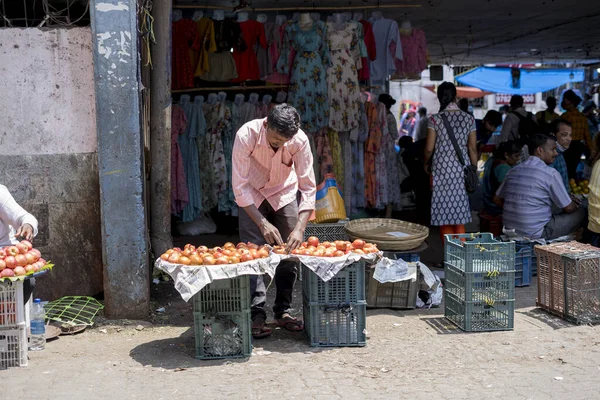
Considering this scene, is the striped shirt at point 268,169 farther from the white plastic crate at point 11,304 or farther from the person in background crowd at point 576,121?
the person in background crowd at point 576,121

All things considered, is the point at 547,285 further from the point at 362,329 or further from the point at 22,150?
the point at 22,150

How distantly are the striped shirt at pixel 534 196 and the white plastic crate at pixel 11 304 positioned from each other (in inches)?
196

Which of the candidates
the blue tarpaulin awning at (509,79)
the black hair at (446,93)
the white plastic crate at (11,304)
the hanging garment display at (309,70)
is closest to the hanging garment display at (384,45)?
the hanging garment display at (309,70)

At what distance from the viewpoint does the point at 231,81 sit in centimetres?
980

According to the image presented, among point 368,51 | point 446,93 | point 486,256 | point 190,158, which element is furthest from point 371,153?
point 486,256

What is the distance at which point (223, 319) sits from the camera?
16.8 feet

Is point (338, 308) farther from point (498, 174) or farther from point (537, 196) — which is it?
point (498, 174)

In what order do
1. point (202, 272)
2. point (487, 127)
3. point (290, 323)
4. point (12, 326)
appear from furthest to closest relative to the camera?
1. point (487, 127)
2. point (290, 323)
3. point (12, 326)
4. point (202, 272)

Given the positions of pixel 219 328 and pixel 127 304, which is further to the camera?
pixel 127 304

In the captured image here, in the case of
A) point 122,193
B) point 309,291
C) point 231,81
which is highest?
point 231,81

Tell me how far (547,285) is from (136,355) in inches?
141

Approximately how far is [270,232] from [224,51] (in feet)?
15.8

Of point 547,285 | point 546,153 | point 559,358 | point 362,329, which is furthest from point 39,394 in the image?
point 546,153

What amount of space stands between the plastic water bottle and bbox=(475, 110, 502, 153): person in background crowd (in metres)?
9.09
